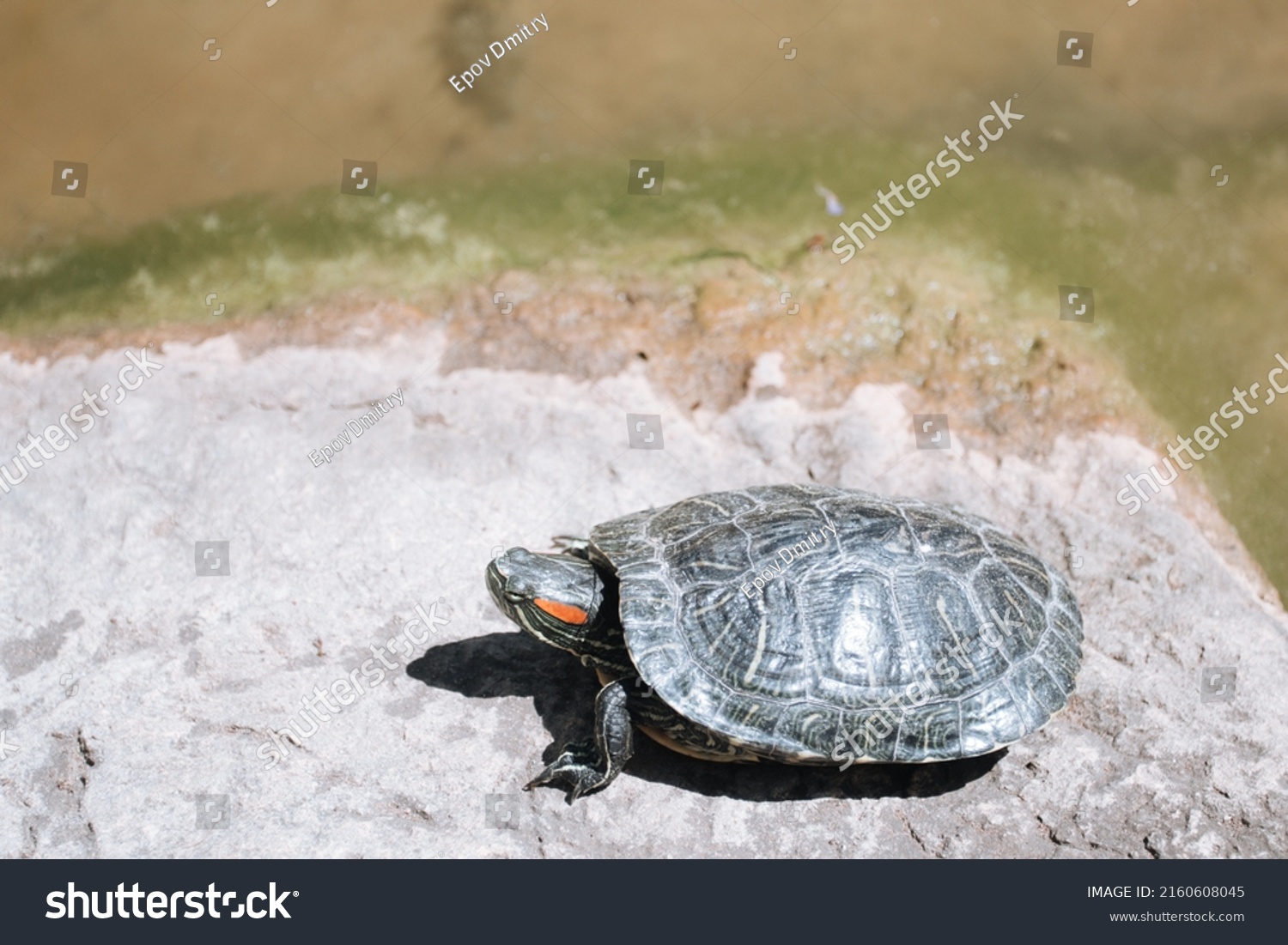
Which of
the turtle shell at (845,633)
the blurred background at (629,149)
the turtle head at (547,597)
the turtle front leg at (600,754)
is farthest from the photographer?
the blurred background at (629,149)

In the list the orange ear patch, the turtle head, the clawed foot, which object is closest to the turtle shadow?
the clawed foot

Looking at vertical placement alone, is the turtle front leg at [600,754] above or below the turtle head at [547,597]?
below

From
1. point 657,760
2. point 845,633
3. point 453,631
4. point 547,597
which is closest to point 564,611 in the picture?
point 547,597

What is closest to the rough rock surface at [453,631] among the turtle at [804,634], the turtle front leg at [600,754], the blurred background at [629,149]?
the turtle front leg at [600,754]

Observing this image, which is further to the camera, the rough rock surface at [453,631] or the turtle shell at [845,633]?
the rough rock surface at [453,631]

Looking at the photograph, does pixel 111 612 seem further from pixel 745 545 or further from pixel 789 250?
pixel 789 250

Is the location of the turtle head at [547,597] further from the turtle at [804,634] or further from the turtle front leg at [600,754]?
the turtle front leg at [600,754]
